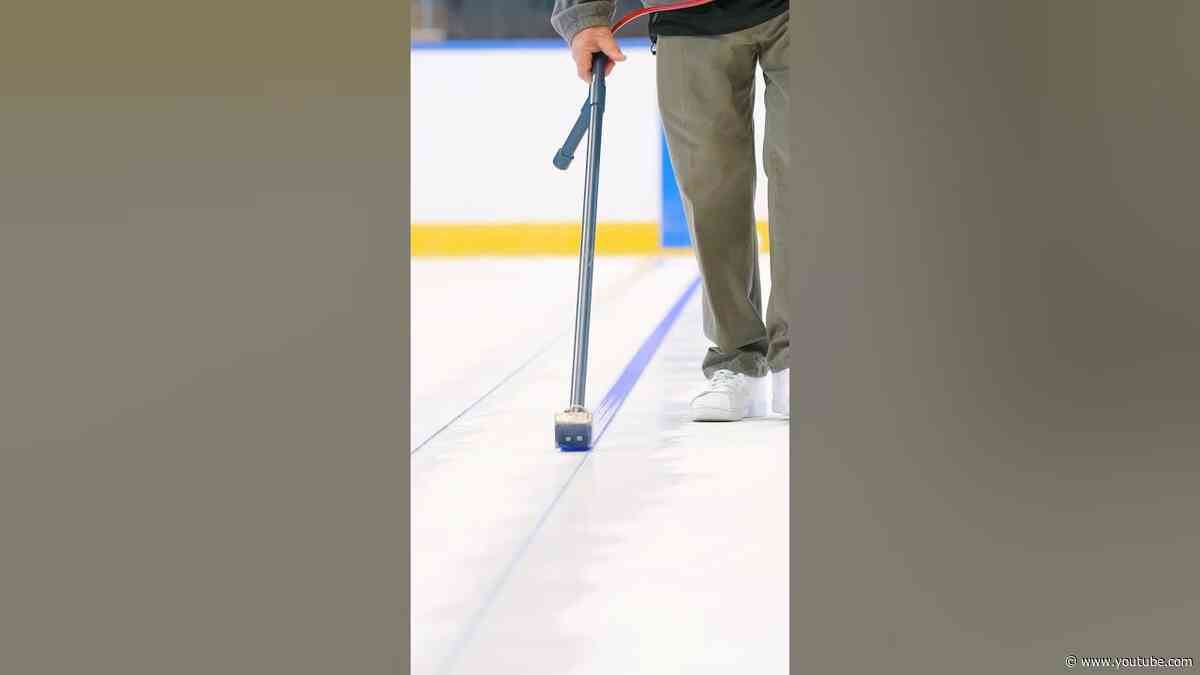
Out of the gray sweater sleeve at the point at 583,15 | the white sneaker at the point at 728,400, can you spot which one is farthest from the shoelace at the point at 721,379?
the gray sweater sleeve at the point at 583,15

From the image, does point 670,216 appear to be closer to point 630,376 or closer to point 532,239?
point 532,239

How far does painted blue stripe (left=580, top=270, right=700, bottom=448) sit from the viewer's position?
2.22 metres

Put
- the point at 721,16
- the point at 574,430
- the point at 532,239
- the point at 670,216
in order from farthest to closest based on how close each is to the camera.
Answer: the point at 532,239 → the point at 670,216 → the point at 721,16 → the point at 574,430

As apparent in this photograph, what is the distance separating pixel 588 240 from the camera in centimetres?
205

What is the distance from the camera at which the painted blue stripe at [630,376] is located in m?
2.22

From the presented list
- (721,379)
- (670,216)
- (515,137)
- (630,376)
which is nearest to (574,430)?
(721,379)

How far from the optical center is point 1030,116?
30.6 inches

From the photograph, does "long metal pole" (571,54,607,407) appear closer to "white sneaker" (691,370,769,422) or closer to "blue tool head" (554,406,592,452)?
"blue tool head" (554,406,592,452)

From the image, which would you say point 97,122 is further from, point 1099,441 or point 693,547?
point 693,547

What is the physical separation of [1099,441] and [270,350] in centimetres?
45

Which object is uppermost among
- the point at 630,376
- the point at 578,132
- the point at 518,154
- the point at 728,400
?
the point at 578,132

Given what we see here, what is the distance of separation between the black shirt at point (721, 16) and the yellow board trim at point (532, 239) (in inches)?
205

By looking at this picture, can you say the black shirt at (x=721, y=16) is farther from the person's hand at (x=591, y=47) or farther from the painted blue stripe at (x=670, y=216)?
the painted blue stripe at (x=670, y=216)

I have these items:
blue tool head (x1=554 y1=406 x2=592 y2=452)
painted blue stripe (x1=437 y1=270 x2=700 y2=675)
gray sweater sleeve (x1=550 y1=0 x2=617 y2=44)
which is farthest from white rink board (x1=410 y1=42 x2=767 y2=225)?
blue tool head (x1=554 y1=406 x2=592 y2=452)
